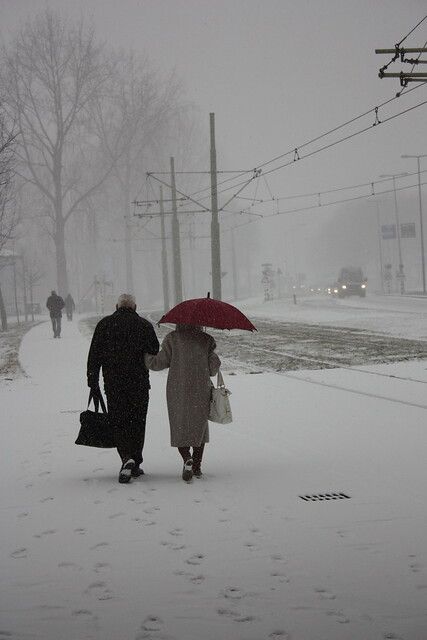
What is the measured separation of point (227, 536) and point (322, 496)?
1.37 meters

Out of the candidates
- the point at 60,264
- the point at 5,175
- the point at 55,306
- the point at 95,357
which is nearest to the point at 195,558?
the point at 95,357

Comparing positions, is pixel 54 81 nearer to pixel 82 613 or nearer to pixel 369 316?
pixel 369 316

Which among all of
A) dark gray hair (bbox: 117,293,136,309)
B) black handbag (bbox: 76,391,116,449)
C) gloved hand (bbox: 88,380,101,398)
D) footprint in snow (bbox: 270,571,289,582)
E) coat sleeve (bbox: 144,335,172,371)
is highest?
dark gray hair (bbox: 117,293,136,309)

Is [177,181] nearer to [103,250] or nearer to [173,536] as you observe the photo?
[103,250]

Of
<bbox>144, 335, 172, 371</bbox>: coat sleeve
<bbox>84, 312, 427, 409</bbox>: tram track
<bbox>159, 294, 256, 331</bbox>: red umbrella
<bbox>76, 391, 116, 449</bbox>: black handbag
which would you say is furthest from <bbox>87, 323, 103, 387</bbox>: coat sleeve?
<bbox>84, 312, 427, 409</bbox>: tram track

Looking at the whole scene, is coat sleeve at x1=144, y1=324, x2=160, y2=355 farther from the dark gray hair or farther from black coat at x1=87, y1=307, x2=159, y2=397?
the dark gray hair

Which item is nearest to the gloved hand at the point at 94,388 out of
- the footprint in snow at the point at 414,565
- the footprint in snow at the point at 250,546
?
the footprint in snow at the point at 250,546

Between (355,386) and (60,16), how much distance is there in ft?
150

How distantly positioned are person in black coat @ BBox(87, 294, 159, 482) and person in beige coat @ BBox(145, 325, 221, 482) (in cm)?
18

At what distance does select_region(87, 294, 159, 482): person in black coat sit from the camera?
24.7 ft

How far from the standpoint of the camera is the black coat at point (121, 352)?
7539mm

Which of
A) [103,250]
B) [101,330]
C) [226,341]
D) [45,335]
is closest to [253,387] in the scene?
[101,330]

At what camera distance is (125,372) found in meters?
7.54

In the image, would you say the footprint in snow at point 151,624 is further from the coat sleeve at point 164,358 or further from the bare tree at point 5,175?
the bare tree at point 5,175
